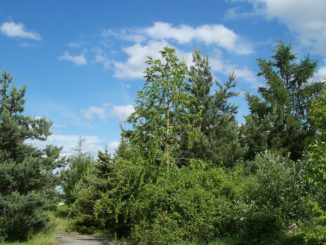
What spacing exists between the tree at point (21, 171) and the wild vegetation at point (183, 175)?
1.9 inches

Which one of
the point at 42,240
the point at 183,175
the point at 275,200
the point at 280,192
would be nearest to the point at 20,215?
the point at 42,240

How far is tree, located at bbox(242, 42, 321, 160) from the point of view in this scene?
2889cm

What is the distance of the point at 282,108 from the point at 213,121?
6.28 m

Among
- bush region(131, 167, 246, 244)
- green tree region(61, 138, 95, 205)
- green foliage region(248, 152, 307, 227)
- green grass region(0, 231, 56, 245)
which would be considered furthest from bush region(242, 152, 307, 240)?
green tree region(61, 138, 95, 205)

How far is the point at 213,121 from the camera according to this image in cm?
2709

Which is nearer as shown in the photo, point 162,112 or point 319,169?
point 319,169

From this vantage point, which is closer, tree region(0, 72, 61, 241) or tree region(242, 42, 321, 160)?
tree region(0, 72, 61, 241)

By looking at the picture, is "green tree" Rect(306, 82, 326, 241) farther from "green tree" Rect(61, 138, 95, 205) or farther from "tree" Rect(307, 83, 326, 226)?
"green tree" Rect(61, 138, 95, 205)

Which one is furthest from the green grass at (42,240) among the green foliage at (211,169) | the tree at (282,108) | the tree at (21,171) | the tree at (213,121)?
the tree at (282,108)

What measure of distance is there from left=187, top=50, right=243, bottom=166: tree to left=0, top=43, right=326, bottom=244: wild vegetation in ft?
0.20

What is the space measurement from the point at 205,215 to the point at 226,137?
33.7 feet

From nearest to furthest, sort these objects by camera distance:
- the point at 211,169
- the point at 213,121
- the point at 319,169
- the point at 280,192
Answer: the point at 319,169 → the point at 280,192 → the point at 211,169 → the point at 213,121

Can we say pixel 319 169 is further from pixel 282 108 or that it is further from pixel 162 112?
pixel 282 108

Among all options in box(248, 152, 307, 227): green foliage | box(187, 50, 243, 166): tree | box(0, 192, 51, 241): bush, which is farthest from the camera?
box(187, 50, 243, 166): tree
